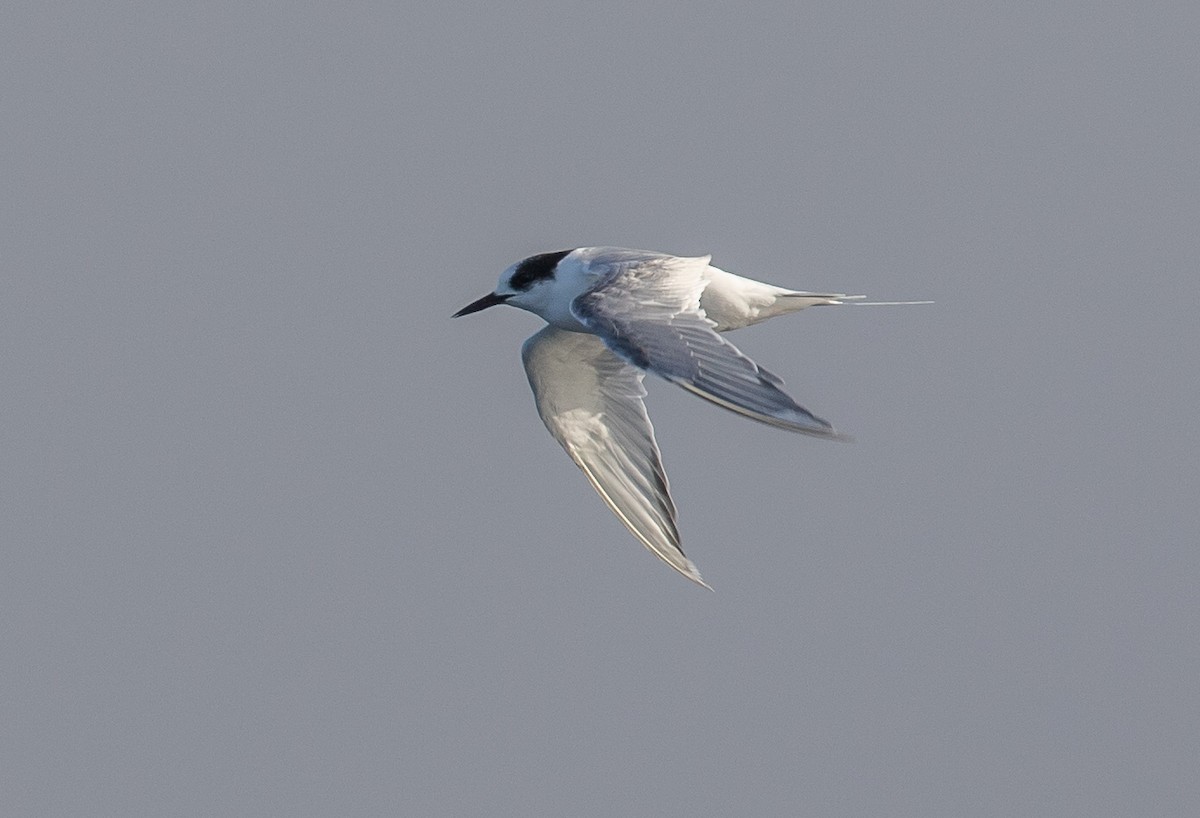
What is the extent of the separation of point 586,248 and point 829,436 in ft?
12.4

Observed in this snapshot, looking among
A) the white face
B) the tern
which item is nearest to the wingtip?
the tern

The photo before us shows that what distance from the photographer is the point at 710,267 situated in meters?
11.4

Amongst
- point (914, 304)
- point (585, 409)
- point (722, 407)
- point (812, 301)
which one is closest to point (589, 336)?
point (585, 409)

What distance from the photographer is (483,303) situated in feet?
39.5

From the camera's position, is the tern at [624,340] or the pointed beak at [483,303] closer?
the tern at [624,340]

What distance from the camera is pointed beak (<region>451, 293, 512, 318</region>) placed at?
11.9m

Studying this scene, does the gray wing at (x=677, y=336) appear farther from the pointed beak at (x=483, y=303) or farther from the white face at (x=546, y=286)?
the pointed beak at (x=483, y=303)

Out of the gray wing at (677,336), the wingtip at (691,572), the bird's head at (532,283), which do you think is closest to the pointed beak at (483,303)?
the bird's head at (532,283)

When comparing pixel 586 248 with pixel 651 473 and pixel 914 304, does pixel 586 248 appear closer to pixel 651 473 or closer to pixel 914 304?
pixel 651 473

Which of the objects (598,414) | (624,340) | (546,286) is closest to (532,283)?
(546,286)

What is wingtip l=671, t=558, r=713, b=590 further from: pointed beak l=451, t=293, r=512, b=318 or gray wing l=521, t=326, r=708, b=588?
pointed beak l=451, t=293, r=512, b=318

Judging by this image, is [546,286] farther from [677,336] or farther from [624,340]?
[677,336]

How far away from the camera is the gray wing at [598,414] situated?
1166cm

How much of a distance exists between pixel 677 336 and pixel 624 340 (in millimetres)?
278
